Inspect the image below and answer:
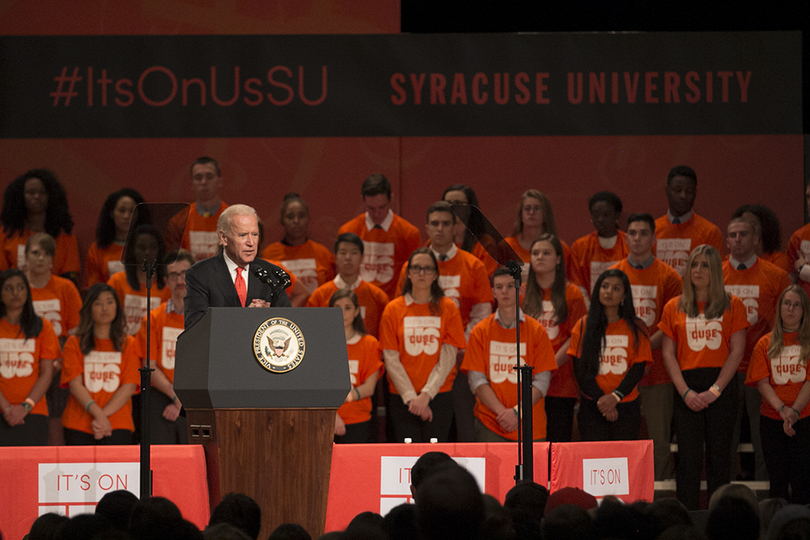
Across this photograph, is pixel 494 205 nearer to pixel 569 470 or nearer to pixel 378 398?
pixel 378 398

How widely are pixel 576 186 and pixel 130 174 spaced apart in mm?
3568

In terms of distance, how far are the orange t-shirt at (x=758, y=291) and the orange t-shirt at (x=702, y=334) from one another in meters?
0.36

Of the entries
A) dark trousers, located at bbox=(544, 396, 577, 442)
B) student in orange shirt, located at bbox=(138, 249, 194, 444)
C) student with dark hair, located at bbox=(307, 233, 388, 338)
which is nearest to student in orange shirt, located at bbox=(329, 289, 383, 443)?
student with dark hair, located at bbox=(307, 233, 388, 338)

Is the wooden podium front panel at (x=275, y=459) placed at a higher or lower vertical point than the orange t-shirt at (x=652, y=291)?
lower

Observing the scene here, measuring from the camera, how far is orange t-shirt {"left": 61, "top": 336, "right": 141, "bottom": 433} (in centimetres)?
604

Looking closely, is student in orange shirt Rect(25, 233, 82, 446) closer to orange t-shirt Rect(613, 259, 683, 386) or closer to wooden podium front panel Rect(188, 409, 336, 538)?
wooden podium front panel Rect(188, 409, 336, 538)

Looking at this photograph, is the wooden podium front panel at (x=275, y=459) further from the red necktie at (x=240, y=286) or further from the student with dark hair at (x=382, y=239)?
the student with dark hair at (x=382, y=239)

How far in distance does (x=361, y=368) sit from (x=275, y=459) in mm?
2743

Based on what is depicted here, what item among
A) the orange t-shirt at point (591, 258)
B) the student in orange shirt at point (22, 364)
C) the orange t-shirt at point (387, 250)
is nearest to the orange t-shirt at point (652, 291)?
the orange t-shirt at point (591, 258)

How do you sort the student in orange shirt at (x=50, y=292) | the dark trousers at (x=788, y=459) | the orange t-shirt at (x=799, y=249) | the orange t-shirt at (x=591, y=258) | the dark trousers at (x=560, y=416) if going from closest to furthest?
the dark trousers at (x=788, y=459)
the dark trousers at (x=560, y=416)
the student in orange shirt at (x=50, y=292)
the orange t-shirt at (x=799, y=249)
the orange t-shirt at (x=591, y=258)

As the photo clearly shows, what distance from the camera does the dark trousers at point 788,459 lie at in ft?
19.4

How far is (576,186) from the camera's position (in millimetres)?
7582

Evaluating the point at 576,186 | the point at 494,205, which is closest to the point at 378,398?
the point at 494,205

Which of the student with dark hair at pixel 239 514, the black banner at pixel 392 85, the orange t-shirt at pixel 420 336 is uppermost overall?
the black banner at pixel 392 85
